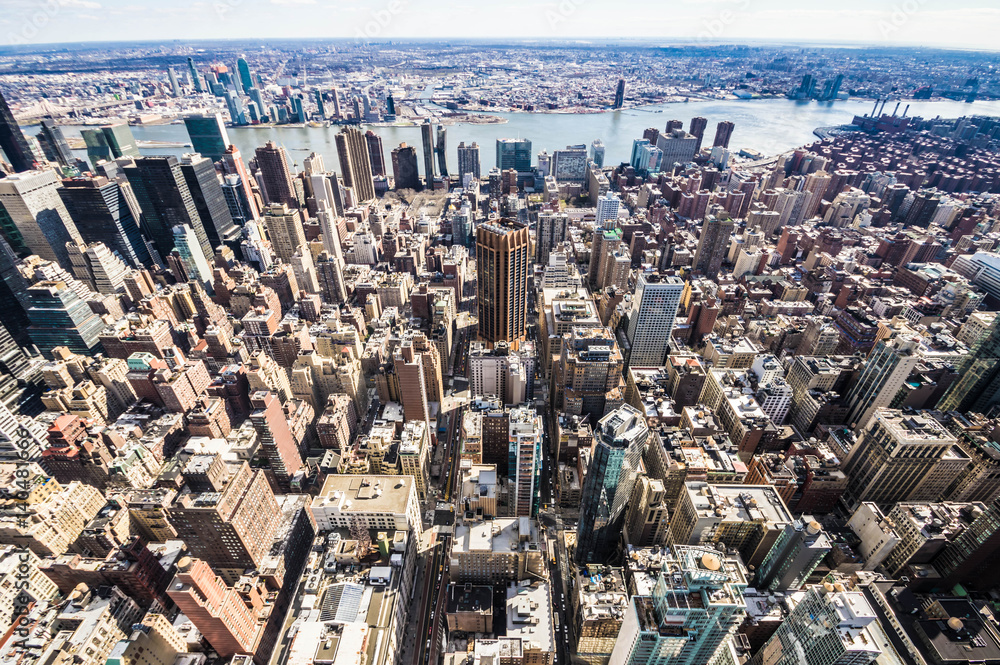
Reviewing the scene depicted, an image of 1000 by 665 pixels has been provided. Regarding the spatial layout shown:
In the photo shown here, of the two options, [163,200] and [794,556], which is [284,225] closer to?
[163,200]

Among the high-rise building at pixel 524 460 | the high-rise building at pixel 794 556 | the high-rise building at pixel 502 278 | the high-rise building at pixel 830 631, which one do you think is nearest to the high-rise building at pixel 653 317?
the high-rise building at pixel 502 278

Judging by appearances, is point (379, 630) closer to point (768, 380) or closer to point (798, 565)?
point (798, 565)

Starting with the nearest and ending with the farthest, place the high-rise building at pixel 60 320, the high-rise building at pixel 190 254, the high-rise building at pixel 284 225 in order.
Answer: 1. the high-rise building at pixel 60 320
2. the high-rise building at pixel 190 254
3. the high-rise building at pixel 284 225

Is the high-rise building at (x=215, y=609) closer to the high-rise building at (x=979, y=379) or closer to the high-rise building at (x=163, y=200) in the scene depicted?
the high-rise building at (x=979, y=379)

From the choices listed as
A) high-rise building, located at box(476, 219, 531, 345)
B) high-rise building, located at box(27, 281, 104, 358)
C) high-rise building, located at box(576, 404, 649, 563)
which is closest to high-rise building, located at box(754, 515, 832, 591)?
high-rise building, located at box(576, 404, 649, 563)

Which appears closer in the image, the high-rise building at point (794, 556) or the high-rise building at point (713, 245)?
the high-rise building at point (794, 556)

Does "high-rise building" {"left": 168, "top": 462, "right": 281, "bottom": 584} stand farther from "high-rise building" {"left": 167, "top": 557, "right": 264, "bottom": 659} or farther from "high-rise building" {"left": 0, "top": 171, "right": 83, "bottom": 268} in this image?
"high-rise building" {"left": 0, "top": 171, "right": 83, "bottom": 268}

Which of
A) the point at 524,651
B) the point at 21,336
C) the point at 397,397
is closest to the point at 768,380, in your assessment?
the point at 524,651
